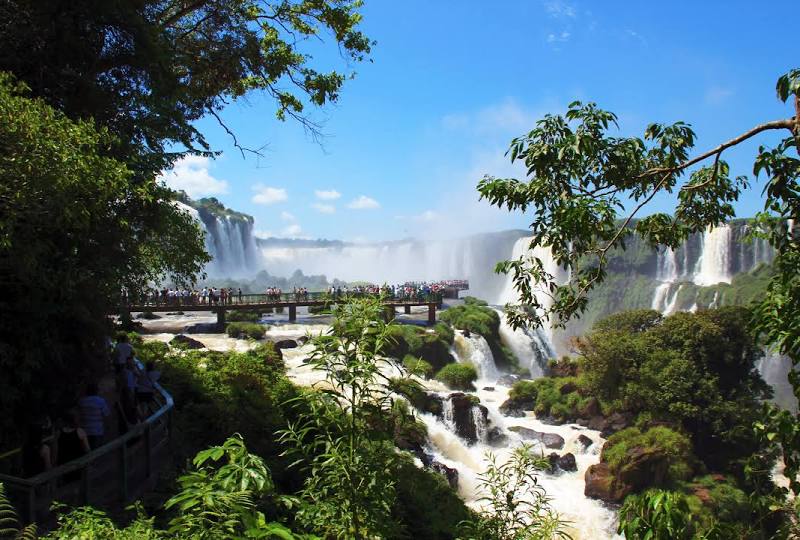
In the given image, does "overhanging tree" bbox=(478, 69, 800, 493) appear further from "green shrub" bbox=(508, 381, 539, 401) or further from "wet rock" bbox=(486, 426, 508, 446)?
"green shrub" bbox=(508, 381, 539, 401)

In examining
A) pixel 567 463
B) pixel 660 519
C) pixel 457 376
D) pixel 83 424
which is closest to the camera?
pixel 660 519

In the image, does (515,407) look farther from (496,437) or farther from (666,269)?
(666,269)

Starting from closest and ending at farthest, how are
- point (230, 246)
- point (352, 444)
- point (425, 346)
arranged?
Answer: 1. point (352, 444)
2. point (425, 346)
3. point (230, 246)

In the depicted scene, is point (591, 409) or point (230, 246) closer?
point (591, 409)

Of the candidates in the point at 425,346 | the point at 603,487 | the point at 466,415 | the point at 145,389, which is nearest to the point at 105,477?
the point at 145,389

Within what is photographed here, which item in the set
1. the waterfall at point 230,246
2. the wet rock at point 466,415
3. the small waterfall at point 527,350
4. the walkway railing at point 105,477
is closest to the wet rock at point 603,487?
the wet rock at point 466,415

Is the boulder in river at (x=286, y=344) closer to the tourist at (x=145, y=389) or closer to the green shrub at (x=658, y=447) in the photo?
the green shrub at (x=658, y=447)

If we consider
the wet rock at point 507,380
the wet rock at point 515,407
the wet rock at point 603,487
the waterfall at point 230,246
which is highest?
the waterfall at point 230,246
